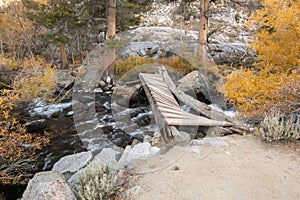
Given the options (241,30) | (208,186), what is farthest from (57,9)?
(241,30)

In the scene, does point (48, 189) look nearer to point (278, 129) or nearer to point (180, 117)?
point (180, 117)

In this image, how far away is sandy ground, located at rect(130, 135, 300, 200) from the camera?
339cm

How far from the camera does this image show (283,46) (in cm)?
599

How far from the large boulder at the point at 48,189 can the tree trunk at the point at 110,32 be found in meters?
9.22

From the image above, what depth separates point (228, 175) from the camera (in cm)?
383

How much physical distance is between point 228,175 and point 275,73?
366 cm

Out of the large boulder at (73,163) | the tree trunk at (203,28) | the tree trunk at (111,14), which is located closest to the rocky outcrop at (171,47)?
the tree trunk at (111,14)

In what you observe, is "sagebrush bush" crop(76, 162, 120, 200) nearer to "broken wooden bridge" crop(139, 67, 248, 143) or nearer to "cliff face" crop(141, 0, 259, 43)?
"broken wooden bridge" crop(139, 67, 248, 143)

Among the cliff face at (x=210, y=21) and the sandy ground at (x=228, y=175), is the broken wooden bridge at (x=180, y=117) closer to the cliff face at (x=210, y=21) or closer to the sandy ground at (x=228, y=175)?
the sandy ground at (x=228, y=175)

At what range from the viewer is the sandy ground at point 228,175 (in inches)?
134

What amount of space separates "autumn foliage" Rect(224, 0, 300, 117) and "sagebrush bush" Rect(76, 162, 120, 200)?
344 centimetres

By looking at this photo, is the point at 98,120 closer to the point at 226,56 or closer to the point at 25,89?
the point at 25,89

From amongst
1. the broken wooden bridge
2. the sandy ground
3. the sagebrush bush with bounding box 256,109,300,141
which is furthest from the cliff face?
the sandy ground

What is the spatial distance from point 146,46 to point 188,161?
44.4ft
